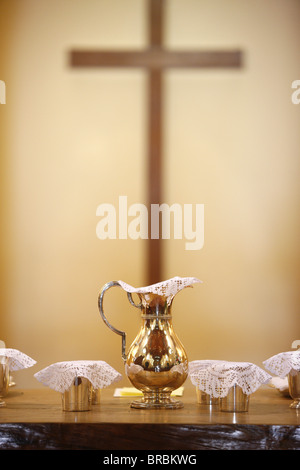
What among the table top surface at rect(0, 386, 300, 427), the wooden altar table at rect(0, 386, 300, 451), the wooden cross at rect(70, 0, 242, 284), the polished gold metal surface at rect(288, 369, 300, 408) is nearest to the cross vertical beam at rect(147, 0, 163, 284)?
the wooden cross at rect(70, 0, 242, 284)

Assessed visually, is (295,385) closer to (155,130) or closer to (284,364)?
(284,364)

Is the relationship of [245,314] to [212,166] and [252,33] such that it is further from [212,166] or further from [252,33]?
[252,33]

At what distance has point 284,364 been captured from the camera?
4.57 ft

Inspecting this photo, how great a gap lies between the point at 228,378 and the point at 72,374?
33 cm

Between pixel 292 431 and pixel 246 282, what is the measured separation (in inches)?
73.9

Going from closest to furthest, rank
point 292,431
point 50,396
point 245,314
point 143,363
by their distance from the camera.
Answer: point 292,431
point 143,363
point 50,396
point 245,314

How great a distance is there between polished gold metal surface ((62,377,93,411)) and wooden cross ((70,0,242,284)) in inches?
62.9

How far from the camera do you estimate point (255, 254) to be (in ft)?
9.99

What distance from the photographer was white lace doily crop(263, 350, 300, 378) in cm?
138

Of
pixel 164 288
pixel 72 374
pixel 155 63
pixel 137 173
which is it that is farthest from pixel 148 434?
pixel 155 63

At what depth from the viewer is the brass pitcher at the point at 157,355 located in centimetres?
137

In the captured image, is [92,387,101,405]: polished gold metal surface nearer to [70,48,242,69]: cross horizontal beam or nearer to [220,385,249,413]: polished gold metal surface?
[220,385,249,413]: polished gold metal surface

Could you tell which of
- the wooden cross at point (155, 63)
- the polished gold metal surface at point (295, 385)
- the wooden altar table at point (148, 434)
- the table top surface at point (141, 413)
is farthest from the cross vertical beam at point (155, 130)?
the wooden altar table at point (148, 434)
